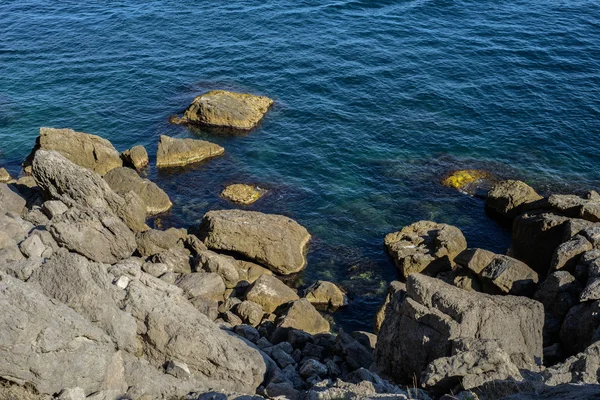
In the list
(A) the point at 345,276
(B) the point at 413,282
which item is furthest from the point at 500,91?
(B) the point at 413,282

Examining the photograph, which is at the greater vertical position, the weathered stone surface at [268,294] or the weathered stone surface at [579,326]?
the weathered stone surface at [579,326]

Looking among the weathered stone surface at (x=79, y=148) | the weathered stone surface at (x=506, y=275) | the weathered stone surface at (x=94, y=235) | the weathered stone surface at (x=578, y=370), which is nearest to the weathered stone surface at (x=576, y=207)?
the weathered stone surface at (x=506, y=275)

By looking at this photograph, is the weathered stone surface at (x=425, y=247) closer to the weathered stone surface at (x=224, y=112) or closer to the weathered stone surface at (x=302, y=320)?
the weathered stone surface at (x=302, y=320)

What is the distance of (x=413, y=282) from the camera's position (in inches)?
1126

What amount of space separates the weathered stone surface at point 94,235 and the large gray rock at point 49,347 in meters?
12.4

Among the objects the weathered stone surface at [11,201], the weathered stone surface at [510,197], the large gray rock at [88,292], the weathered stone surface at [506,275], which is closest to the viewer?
the large gray rock at [88,292]

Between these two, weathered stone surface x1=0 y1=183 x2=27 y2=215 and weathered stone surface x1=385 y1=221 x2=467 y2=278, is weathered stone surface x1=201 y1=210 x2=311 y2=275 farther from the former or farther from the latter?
weathered stone surface x1=0 y1=183 x2=27 y2=215

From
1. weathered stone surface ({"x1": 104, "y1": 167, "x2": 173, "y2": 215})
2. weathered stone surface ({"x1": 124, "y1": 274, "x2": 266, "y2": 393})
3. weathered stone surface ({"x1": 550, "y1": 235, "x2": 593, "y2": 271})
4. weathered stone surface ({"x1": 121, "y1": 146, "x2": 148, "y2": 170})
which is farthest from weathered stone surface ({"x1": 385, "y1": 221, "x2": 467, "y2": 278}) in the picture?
weathered stone surface ({"x1": 121, "y1": 146, "x2": 148, "y2": 170})

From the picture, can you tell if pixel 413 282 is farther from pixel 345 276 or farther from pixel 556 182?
pixel 556 182

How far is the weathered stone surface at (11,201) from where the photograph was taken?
42.1m

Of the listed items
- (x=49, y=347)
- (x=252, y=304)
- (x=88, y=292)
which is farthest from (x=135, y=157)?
(x=49, y=347)

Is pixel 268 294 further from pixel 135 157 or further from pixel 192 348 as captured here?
pixel 135 157

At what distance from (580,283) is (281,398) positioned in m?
19.9

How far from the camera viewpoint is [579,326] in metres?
31.1
